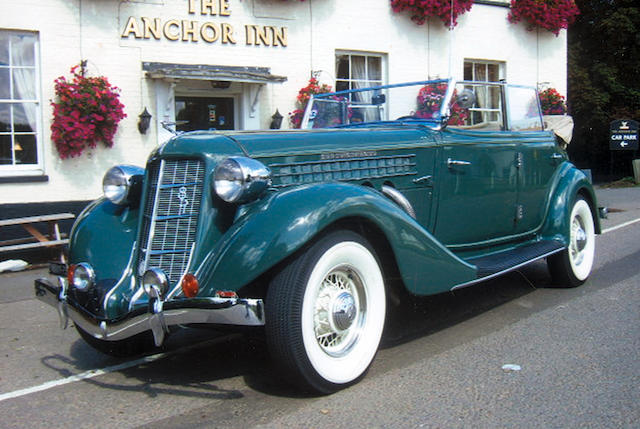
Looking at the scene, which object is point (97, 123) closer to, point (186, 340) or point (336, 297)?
point (186, 340)

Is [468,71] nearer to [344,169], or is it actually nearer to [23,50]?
[23,50]

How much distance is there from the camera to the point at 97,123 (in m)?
9.44

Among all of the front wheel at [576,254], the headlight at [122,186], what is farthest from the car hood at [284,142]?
the front wheel at [576,254]

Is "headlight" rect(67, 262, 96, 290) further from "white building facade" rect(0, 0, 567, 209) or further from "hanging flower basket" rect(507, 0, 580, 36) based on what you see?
"hanging flower basket" rect(507, 0, 580, 36)

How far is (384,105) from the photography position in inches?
218

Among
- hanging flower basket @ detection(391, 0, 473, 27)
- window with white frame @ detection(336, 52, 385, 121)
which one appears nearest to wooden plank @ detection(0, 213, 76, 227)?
window with white frame @ detection(336, 52, 385, 121)

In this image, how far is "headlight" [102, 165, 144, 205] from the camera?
14.0ft

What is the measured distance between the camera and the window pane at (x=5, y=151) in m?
9.09

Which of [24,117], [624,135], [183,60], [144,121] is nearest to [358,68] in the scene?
[183,60]

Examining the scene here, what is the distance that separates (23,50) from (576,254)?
741 centimetres

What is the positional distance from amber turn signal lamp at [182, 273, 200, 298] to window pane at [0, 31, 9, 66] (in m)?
7.10

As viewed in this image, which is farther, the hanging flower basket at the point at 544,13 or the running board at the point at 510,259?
the hanging flower basket at the point at 544,13

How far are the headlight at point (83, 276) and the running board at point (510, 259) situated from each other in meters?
2.17

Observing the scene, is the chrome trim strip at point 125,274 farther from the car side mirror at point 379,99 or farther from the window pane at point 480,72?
the window pane at point 480,72
